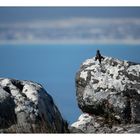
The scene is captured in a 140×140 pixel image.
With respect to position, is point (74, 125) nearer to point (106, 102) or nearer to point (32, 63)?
point (106, 102)

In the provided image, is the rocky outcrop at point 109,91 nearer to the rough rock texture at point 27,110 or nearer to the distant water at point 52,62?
the distant water at point 52,62

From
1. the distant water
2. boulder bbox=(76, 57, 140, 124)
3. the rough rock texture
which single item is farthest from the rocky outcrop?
the rough rock texture

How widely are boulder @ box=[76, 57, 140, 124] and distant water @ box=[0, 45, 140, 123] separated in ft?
0.46

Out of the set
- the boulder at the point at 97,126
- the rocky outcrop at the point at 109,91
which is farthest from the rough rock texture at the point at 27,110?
the rocky outcrop at the point at 109,91

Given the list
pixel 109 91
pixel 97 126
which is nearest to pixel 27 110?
pixel 97 126

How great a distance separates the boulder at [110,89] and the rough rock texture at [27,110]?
491 mm

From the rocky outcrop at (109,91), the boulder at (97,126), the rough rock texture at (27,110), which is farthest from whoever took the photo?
the rocky outcrop at (109,91)

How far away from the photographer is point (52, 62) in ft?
18.2

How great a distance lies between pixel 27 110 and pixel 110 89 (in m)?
1.04

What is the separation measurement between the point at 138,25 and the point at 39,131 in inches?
62.3

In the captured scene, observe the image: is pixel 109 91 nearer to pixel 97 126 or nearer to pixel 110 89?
pixel 110 89

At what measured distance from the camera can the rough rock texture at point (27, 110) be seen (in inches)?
195
